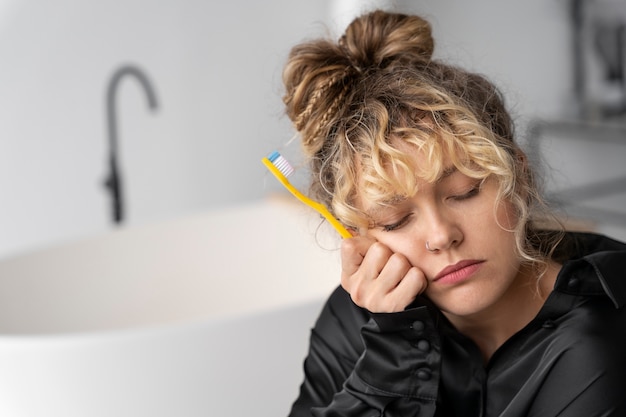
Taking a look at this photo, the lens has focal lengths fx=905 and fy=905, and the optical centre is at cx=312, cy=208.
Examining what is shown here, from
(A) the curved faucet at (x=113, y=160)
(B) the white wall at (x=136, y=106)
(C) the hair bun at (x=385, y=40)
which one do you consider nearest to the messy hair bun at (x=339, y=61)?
(C) the hair bun at (x=385, y=40)

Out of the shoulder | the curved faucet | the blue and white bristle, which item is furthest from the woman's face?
the curved faucet

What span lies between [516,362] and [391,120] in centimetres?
35

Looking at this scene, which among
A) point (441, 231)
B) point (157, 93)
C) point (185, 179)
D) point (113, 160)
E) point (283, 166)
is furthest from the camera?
point (185, 179)

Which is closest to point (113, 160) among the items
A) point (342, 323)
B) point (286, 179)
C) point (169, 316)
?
point (169, 316)

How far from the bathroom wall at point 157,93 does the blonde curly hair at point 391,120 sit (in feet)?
4.95

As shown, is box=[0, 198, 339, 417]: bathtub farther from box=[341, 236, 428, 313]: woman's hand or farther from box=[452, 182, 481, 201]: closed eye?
box=[452, 182, 481, 201]: closed eye

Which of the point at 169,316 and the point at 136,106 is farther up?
the point at 136,106

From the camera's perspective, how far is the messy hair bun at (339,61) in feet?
3.86

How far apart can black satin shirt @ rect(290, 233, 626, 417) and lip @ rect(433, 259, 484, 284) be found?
0.08m

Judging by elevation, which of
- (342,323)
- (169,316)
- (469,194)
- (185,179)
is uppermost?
(469,194)

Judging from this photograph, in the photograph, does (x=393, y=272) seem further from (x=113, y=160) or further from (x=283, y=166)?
(x=113, y=160)

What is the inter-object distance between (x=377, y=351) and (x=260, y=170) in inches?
93.8

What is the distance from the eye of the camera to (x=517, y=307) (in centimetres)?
121

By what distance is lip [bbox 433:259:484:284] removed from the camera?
3.60ft
